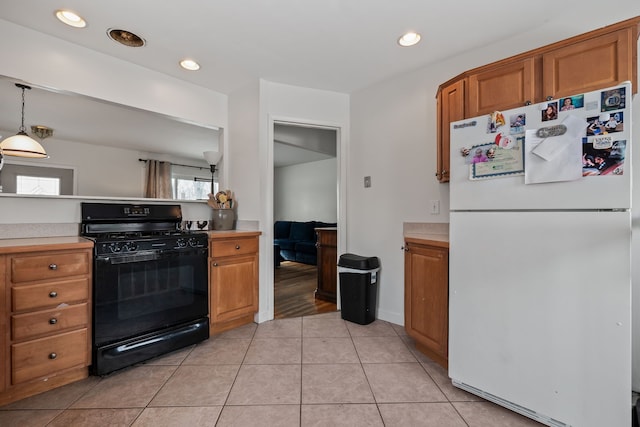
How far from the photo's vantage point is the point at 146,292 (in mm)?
2035

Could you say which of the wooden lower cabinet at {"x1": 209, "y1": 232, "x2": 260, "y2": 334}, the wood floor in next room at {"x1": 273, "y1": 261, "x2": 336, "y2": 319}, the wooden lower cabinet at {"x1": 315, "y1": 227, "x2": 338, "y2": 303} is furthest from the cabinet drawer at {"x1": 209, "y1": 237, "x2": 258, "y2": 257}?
the wooden lower cabinet at {"x1": 315, "y1": 227, "x2": 338, "y2": 303}

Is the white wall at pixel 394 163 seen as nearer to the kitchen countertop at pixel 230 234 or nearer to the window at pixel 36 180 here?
the kitchen countertop at pixel 230 234

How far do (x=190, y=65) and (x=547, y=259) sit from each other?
297cm

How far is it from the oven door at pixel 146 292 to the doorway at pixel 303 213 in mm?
1088

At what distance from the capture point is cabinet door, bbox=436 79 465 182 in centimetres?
205

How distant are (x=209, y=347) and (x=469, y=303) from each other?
197 cm

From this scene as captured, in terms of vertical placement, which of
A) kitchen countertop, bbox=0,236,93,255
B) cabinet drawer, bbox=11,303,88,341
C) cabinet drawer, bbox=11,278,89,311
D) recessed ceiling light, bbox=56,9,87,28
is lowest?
cabinet drawer, bbox=11,303,88,341

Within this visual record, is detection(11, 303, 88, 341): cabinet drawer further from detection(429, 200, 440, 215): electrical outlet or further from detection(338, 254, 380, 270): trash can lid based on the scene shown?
detection(429, 200, 440, 215): electrical outlet

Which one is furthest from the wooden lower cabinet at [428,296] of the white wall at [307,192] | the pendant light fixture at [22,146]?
the white wall at [307,192]

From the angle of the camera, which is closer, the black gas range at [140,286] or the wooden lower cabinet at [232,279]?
the black gas range at [140,286]

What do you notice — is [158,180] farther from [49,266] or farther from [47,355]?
[47,355]

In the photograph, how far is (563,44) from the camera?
1.61 m

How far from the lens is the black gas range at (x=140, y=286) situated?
6.06 ft

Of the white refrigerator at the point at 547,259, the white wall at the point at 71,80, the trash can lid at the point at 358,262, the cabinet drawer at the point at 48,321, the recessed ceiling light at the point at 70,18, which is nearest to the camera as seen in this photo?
the white refrigerator at the point at 547,259
